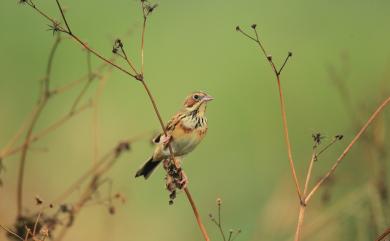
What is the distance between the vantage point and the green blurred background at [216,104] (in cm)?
665

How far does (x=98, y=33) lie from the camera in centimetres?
1023

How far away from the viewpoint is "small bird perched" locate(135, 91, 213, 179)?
483 cm

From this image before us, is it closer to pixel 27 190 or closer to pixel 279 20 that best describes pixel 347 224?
pixel 27 190

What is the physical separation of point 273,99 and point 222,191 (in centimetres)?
217

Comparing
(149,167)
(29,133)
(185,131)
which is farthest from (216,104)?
(29,133)

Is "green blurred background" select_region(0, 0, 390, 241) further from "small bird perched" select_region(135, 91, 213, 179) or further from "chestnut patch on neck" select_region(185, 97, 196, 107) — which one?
"chestnut patch on neck" select_region(185, 97, 196, 107)

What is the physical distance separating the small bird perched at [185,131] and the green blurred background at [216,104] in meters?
0.68

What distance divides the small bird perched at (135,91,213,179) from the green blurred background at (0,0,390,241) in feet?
2.23

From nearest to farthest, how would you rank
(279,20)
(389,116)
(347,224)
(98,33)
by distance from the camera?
(347,224), (389,116), (98,33), (279,20)

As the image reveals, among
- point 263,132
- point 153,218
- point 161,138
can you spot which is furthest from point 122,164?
point 161,138

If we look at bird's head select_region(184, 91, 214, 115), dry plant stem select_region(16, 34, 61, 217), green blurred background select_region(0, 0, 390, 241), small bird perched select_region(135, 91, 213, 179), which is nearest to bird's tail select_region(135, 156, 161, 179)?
small bird perched select_region(135, 91, 213, 179)

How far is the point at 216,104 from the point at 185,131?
183 inches

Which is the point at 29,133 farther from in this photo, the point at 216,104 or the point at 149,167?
the point at 216,104

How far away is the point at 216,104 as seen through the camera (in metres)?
9.52
